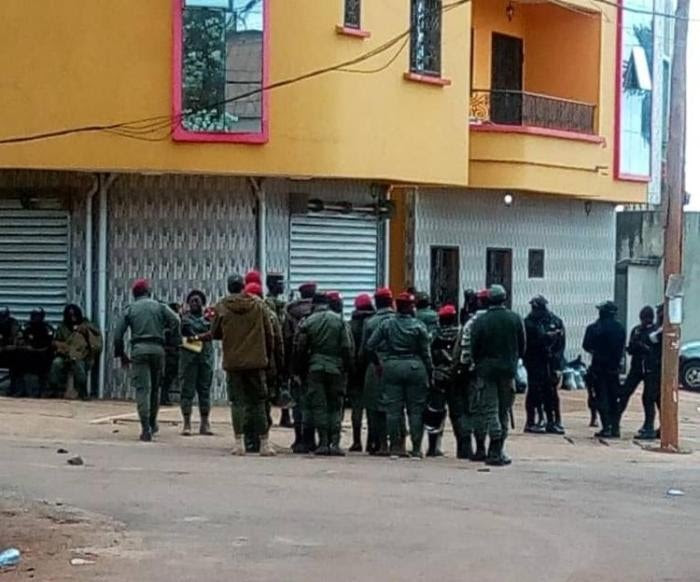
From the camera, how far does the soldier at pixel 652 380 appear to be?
2059 cm

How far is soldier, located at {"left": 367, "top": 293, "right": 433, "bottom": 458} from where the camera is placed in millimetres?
16719

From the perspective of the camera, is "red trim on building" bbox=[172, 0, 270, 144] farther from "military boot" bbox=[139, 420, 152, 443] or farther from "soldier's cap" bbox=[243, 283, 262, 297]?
"soldier's cap" bbox=[243, 283, 262, 297]

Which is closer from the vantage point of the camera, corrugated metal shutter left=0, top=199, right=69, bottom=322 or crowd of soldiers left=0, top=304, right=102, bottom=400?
crowd of soldiers left=0, top=304, right=102, bottom=400

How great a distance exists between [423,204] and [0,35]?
8739 mm

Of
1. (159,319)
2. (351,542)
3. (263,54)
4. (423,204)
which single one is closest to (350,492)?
(351,542)

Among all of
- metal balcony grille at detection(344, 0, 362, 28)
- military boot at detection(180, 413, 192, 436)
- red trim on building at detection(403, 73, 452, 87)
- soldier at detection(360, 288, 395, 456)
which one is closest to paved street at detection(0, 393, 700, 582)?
military boot at detection(180, 413, 192, 436)

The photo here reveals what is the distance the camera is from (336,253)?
25734 millimetres

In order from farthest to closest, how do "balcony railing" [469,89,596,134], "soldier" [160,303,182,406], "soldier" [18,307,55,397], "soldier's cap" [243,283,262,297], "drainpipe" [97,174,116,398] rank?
1. "balcony railing" [469,89,596,134]
2. "drainpipe" [97,174,116,398]
3. "soldier" [18,307,55,397]
4. "soldier" [160,303,182,406]
5. "soldier's cap" [243,283,262,297]

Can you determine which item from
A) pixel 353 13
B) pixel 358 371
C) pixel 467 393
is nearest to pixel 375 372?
pixel 358 371

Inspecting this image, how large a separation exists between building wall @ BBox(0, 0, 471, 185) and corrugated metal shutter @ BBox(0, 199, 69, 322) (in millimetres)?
1620

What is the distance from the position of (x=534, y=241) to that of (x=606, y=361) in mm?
10995

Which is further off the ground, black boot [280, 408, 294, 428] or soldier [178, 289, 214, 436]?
soldier [178, 289, 214, 436]

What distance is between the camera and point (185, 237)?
78.0ft

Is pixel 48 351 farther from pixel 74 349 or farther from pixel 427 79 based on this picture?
pixel 427 79
